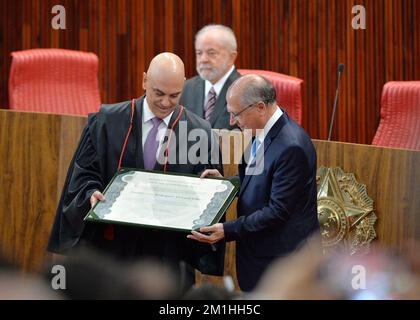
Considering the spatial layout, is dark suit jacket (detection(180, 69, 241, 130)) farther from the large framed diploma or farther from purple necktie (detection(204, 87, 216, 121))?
the large framed diploma

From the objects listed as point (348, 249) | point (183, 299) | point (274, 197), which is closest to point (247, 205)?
point (274, 197)

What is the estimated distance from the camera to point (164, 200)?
5.56ft

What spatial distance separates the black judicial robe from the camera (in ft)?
5.78

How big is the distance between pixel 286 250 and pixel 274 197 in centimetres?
12

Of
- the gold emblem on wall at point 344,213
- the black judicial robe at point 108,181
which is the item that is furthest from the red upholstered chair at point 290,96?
the black judicial robe at point 108,181

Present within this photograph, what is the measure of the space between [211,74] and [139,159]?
1149mm

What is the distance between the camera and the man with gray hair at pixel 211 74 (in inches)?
111

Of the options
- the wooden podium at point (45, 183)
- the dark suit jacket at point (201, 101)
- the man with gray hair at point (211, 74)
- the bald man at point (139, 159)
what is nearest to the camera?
the bald man at point (139, 159)

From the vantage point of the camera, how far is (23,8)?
352 cm

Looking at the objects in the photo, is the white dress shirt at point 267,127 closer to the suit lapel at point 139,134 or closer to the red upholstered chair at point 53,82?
the suit lapel at point 139,134

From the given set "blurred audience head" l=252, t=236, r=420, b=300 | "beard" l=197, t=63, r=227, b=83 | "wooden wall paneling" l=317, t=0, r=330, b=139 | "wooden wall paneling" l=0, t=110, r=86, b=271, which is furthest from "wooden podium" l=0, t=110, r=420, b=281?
"blurred audience head" l=252, t=236, r=420, b=300

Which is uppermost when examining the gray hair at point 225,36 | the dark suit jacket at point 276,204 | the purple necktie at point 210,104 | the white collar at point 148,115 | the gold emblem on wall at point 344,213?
the gray hair at point 225,36

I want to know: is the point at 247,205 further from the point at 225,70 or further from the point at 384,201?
the point at 225,70

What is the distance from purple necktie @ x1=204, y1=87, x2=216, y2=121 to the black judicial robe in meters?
0.93
